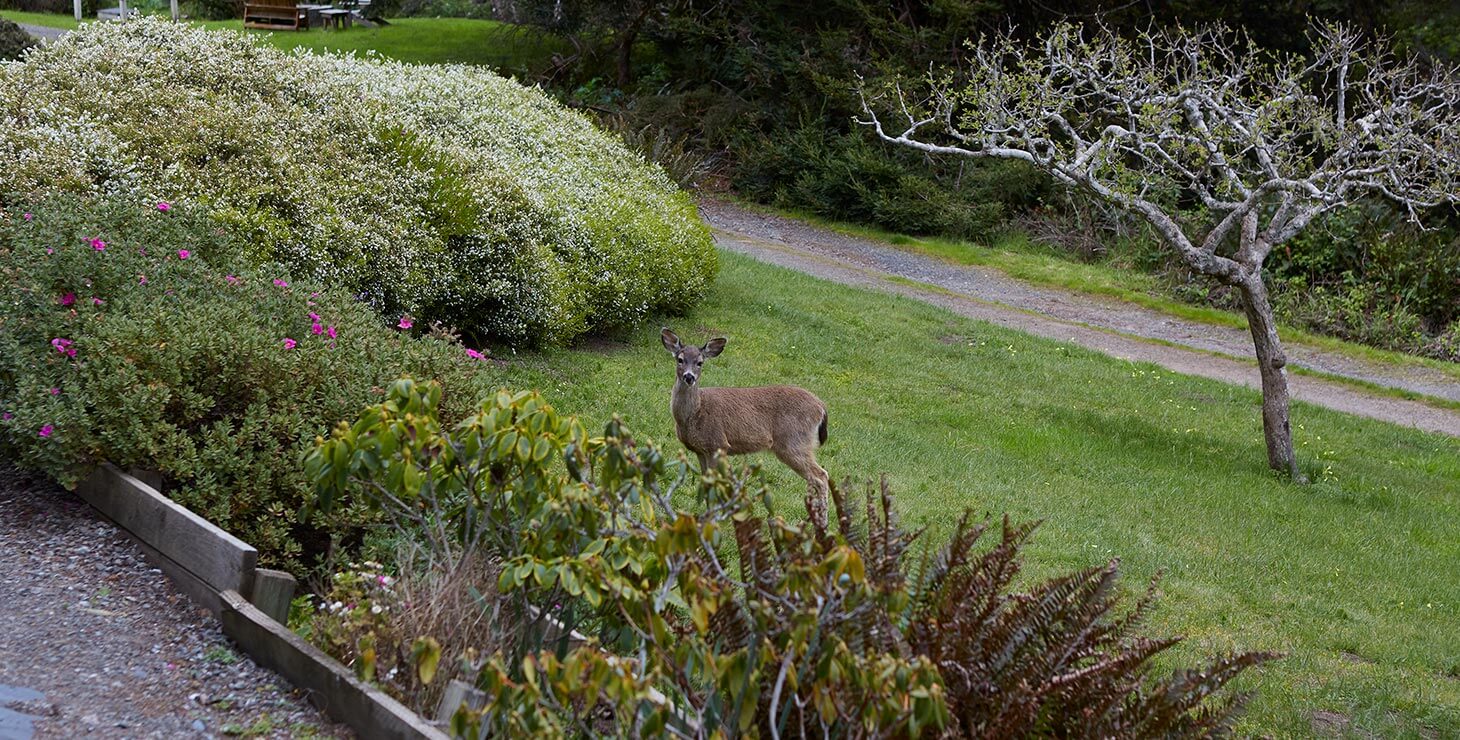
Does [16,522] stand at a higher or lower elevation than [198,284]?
→ lower

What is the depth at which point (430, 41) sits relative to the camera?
116ft

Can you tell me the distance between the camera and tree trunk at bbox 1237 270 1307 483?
12578mm

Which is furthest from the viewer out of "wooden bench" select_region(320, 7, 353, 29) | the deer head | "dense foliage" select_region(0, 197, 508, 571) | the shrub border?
"wooden bench" select_region(320, 7, 353, 29)

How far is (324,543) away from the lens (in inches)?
269

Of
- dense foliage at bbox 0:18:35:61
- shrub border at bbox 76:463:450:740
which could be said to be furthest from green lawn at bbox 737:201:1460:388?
shrub border at bbox 76:463:450:740

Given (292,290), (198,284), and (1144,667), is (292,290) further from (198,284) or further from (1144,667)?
(1144,667)

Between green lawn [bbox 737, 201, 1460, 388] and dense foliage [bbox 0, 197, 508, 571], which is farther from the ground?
dense foliage [bbox 0, 197, 508, 571]

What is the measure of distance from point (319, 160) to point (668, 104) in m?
17.4

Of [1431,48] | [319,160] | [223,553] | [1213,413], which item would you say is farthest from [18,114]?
[1431,48]

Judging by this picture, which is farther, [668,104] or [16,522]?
[668,104]

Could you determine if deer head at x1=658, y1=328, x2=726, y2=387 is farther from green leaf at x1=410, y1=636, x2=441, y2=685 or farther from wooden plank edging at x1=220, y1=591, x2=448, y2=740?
green leaf at x1=410, y1=636, x2=441, y2=685

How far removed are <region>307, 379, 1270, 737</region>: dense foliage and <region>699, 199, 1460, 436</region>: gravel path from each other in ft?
40.8

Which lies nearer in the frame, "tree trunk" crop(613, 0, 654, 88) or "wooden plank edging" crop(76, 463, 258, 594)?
"wooden plank edging" crop(76, 463, 258, 594)

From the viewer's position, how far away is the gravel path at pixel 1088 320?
1692cm
